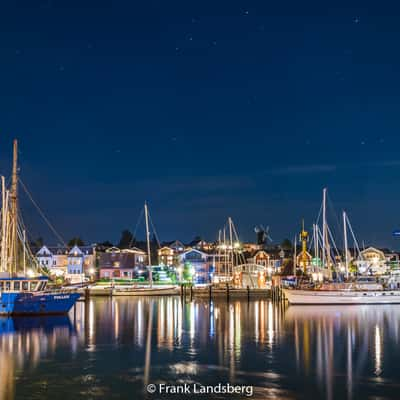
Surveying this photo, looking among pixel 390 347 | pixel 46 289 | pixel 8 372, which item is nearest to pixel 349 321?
pixel 390 347

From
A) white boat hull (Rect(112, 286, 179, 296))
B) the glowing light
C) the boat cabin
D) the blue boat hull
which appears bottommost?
the glowing light

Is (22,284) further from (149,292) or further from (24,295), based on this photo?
(149,292)

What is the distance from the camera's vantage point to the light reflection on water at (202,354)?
26.9 m

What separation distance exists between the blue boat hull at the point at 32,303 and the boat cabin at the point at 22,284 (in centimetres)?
44

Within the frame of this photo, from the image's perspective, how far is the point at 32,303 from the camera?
59156 millimetres

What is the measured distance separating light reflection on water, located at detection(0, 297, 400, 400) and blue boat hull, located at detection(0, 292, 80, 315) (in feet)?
7.49

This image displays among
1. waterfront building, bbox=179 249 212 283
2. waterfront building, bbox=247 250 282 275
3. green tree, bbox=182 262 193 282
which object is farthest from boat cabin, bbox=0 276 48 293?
waterfront building, bbox=247 250 282 275

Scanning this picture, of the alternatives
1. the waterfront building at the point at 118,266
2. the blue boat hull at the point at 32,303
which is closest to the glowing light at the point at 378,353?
the blue boat hull at the point at 32,303

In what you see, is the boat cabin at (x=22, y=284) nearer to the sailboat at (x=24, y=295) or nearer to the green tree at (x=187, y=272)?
the sailboat at (x=24, y=295)

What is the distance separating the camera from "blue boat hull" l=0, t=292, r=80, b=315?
59031 mm

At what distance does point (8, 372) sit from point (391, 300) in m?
57.6

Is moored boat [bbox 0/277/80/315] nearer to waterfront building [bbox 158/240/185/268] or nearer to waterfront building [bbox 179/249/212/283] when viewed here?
waterfront building [bbox 179/249/212/283]

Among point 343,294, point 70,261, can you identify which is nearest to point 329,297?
point 343,294

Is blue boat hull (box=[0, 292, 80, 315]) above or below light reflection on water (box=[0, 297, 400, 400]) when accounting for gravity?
above
